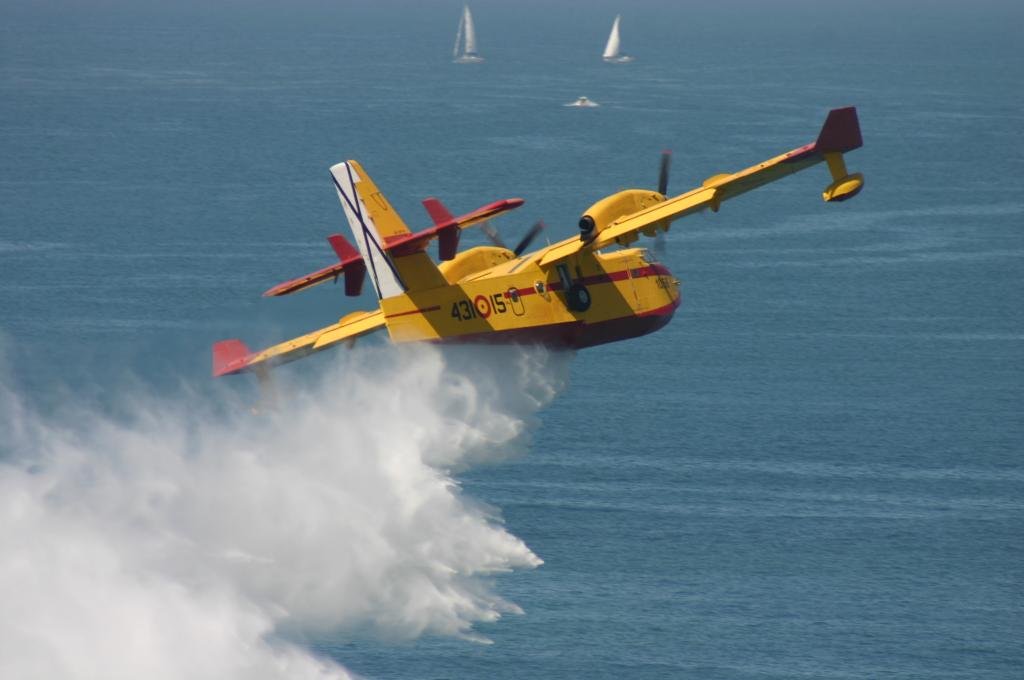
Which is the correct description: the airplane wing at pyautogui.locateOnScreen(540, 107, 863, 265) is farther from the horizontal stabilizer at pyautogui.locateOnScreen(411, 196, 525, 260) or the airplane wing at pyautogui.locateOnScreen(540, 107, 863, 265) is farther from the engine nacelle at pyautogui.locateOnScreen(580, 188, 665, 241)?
the horizontal stabilizer at pyautogui.locateOnScreen(411, 196, 525, 260)

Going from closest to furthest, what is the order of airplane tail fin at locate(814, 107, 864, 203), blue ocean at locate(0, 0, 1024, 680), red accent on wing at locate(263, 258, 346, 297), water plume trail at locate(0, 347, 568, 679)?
airplane tail fin at locate(814, 107, 864, 203) → red accent on wing at locate(263, 258, 346, 297) → water plume trail at locate(0, 347, 568, 679) → blue ocean at locate(0, 0, 1024, 680)

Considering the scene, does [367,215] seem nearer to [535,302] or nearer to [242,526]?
[535,302]

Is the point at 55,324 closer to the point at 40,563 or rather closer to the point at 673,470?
the point at 673,470

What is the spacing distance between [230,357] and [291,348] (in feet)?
6.96

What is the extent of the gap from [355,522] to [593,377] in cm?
5044

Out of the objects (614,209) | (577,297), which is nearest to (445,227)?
(577,297)

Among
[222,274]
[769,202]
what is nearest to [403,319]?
[222,274]

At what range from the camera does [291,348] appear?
Result: 41500mm

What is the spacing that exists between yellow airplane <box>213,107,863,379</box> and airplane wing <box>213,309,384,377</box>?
0.30ft

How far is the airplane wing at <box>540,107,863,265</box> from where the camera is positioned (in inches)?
1468

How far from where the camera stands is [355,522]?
178ft

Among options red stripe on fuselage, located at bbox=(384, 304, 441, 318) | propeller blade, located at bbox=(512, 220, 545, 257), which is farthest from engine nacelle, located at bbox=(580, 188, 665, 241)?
red stripe on fuselage, located at bbox=(384, 304, 441, 318)

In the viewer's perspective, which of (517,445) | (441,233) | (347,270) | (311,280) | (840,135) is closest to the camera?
(441,233)

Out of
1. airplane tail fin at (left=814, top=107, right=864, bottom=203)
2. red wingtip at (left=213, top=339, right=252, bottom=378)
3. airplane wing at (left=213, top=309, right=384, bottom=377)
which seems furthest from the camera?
red wingtip at (left=213, top=339, right=252, bottom=378)
